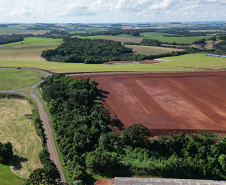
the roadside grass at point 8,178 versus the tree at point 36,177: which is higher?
the tree at point 36,177

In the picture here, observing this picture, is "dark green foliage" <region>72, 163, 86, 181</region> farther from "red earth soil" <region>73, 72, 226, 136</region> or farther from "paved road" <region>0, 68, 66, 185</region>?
"red earth soil" <region>73, 72, 226, 136</region>

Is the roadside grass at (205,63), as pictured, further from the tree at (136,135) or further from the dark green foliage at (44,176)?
the dark green foliage at (44,176)

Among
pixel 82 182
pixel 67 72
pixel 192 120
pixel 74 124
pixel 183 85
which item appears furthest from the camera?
pixel 67 72

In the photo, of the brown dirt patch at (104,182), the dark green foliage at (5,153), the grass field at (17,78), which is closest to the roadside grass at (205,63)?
Result: the grass field at (17,78)

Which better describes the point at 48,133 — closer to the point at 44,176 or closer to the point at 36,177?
the point at 44,176

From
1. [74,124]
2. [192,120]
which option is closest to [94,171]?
[74,124]

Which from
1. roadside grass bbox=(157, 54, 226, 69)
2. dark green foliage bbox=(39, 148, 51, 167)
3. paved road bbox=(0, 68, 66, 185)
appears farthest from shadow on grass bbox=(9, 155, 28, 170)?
roadside grass bbox=(157, 54, 226, 69)

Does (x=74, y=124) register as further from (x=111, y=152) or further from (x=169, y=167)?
(x=169, y=167)
